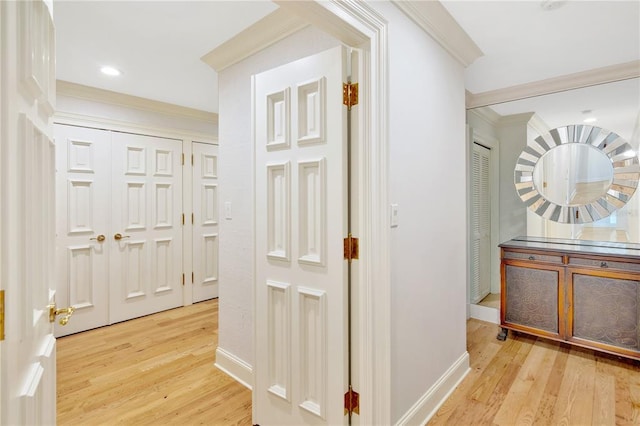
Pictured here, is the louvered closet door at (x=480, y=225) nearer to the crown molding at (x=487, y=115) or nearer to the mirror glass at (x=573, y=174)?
the crown molding at (x=487, y=115)

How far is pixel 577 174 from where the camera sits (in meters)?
2.86

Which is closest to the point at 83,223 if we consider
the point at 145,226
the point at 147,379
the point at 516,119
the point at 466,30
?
the point at 145,226

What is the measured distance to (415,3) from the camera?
172 cm

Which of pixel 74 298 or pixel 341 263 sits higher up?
pixel 341 263

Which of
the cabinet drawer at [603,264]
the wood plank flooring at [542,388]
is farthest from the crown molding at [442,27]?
the wood plank flooring at [542,388]

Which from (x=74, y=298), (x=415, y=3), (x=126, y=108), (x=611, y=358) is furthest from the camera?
(x=126, y=108)

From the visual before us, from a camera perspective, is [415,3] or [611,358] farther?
[611,358]

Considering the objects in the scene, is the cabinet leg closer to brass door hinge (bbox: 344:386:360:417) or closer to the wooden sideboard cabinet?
the wooden sideboard cabinet

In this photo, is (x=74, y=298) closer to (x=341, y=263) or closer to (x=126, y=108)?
(x=126, y=108)

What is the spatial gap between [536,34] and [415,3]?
100 centimetres

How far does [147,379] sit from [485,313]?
3148 millimetres

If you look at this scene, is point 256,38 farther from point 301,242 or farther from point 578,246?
point 578,246

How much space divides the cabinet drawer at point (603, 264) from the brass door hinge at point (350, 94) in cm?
231

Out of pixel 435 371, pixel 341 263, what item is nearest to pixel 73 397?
pixel 341 263
